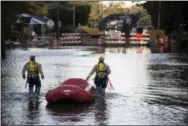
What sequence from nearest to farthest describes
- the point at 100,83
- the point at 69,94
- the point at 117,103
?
the point at 69,94 < the point at 117,103 < the point at 100,83

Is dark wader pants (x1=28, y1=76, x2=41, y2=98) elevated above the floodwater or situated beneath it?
elevated above

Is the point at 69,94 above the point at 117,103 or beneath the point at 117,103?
above

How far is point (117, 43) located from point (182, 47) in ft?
33.3

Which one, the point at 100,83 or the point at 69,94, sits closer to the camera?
the point at 69,94

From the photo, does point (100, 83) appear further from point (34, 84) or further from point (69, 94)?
point (34, 84)

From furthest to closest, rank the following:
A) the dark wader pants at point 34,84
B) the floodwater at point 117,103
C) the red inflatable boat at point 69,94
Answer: the dark wader pants at point 34,84 → the red inflatable boat at point 69,94 → the floodwater at point 117,103

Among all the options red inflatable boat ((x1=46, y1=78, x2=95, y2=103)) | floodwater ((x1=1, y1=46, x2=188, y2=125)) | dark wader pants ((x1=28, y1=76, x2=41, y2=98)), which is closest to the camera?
floodwater ((x1=1, y1=46, x2=188, y2=125))

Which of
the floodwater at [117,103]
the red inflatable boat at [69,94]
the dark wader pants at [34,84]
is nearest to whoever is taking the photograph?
the floodwater at [117,103]

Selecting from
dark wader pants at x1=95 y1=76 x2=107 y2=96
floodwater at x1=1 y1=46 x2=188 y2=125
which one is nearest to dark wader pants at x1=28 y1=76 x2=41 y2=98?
floodwater at x1=1 y1=46 x2=188 y2=125

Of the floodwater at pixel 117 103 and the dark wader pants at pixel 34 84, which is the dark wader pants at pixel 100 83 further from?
the dark wader pants at pixel 34 84

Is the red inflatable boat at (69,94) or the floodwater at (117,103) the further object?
the red inflatable boat at (69,94)

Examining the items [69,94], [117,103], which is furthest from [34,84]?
[117,103]

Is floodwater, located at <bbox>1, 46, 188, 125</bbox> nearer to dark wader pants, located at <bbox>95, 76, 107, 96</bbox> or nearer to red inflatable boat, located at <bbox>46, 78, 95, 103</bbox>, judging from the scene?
red inflatable boat, located at <bbox>46, 78, 95, 103</bbox>

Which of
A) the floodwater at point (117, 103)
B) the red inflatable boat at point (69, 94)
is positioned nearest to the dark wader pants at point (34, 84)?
the floodwater at point (117, 103)
